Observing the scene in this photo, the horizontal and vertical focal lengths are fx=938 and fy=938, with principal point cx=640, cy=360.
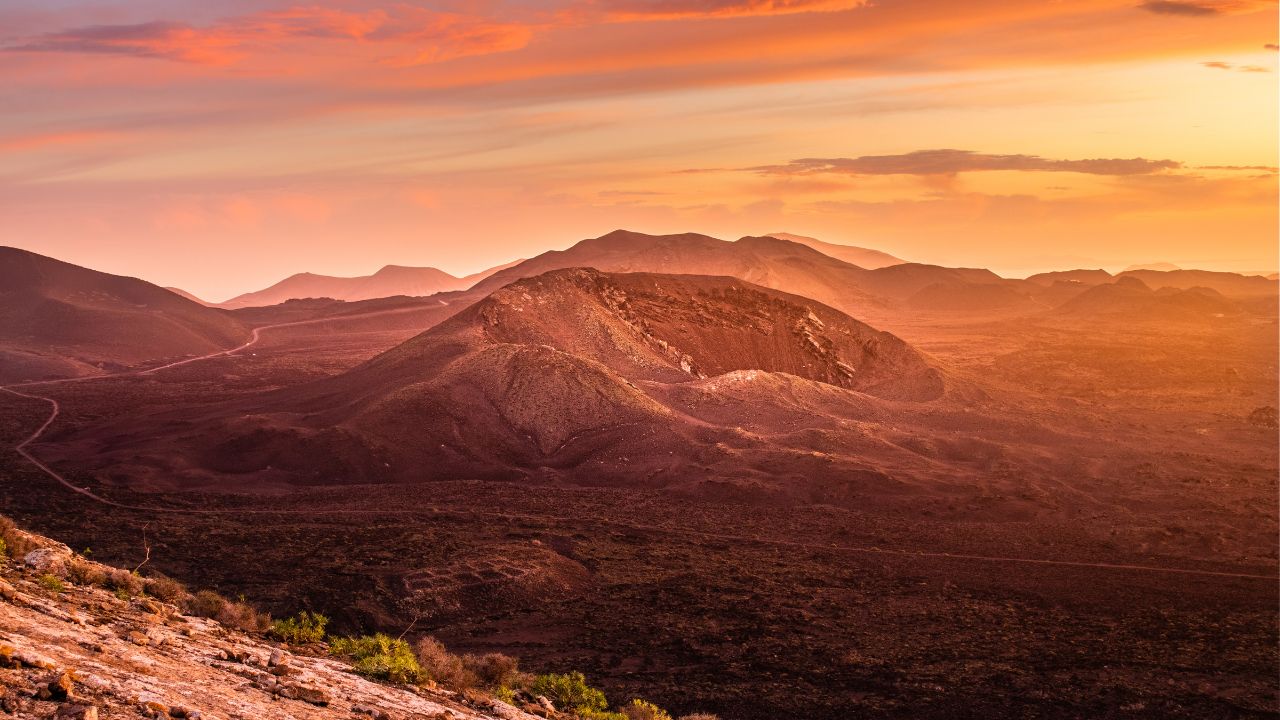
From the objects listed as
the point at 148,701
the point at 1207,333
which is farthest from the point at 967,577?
the point at 1207,333

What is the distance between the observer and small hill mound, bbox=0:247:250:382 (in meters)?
87.2

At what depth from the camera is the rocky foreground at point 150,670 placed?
7801 millimetres

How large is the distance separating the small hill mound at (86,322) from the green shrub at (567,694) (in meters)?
78.1

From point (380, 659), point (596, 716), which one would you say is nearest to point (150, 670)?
point (380, 659)

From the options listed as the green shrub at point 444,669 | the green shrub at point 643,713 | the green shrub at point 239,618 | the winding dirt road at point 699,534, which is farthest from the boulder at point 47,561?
the winding dirt road at point 699,534

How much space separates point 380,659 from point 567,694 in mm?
4104

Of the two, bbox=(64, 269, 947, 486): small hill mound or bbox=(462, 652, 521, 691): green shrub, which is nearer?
bbox=(462, 652, 521, 691): green shrub

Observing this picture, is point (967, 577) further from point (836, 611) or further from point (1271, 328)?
point (1271, 328)

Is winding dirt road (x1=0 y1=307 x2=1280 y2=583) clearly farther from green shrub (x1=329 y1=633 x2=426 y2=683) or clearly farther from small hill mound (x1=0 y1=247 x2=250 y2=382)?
small hill mound (x1=0 y1=247 x2=250 y2=382)

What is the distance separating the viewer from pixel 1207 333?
125 metres

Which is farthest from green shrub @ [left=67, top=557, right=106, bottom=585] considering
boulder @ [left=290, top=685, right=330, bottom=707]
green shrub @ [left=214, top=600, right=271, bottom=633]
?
boulder @ [left=290, top=685, right=330, bottom=707]

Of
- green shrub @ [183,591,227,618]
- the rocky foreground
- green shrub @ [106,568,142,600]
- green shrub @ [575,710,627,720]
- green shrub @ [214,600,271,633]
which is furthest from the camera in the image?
green shrub @ [575,710,627,720]

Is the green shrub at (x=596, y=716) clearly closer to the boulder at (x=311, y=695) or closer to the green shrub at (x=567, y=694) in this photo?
the green shrub at (x=567, y=694)

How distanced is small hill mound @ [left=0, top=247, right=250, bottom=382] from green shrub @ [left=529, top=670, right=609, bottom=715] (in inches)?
3076
